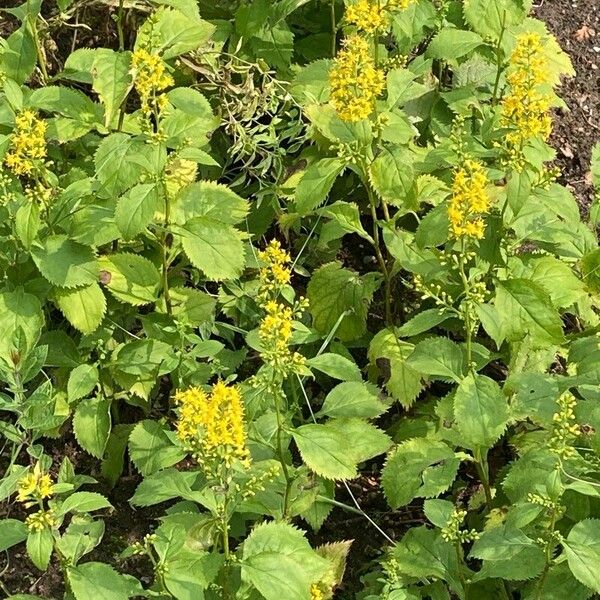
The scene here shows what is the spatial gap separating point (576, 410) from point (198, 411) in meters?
1.11

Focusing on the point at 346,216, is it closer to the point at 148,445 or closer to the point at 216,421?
the point at 148,445

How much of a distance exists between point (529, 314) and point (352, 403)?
62 cm

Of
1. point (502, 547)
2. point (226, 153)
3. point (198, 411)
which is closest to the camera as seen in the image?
point (198, 411)

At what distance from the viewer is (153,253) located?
3.47 metres

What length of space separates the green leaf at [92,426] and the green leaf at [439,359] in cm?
102

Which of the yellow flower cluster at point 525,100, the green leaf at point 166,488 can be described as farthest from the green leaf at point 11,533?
the yellow flower cluster at point 525,100

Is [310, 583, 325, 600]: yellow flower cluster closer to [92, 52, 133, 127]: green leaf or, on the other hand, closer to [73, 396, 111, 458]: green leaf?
[73, 396, 111, 458]: green leaf

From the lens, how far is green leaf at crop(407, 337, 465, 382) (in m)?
2.83

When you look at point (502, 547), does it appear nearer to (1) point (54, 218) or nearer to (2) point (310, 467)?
(2) point (310, 467)

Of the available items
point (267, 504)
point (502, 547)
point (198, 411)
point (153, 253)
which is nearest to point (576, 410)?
point (502, 547)

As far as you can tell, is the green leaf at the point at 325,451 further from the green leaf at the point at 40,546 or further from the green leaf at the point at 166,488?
the green leaf at the point at 40,546

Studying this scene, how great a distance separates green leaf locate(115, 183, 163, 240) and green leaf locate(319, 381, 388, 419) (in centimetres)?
82

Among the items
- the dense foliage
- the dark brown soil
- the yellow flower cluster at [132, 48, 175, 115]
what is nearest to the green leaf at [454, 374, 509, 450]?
the dense foliage

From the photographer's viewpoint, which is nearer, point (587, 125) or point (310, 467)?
point (310, 467)
